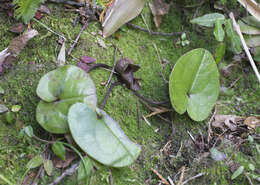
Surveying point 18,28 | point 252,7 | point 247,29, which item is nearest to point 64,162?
point 18,28

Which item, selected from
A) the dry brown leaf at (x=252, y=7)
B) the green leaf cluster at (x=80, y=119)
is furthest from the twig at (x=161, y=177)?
the dry brown leaf at (x=252, y=7)

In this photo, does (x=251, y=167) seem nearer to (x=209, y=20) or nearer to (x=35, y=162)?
(x=209, y=20)

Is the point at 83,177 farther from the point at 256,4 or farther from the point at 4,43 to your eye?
the point at 256,4

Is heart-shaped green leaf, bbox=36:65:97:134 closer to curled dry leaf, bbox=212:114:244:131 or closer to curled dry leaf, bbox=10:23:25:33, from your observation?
curled dry leaf, bbox=10:23:25:33

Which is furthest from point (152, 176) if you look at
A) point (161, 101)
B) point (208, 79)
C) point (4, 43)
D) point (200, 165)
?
point (4, 43)

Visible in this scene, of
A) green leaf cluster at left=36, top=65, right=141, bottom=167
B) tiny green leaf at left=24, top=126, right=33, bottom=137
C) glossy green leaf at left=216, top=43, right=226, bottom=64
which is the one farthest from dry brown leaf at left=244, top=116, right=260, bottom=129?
tiny green leaf at left=24, top=126, right=33, bottom=137

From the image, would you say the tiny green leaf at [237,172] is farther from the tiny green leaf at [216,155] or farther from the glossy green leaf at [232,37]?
the glossy green leaf at [232,37]
